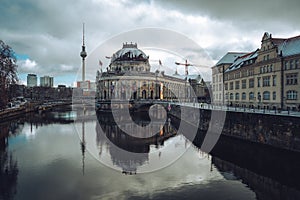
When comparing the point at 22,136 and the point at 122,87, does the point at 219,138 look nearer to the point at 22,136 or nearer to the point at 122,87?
the point at 22,136

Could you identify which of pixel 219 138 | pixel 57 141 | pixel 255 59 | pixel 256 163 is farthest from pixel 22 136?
pixel 255 59

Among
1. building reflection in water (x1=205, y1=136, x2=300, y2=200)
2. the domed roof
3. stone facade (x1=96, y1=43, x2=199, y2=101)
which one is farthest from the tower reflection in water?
the domed roof

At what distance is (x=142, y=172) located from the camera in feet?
70.3

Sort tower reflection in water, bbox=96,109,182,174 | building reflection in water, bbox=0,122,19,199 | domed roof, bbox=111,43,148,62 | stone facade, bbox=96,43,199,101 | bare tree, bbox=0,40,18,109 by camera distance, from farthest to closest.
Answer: domed roof, bbox=111,43,148,62
stone facade, bbox=96,43,199,101
bare tree, bbox=0,40,18,109
tower reflection in water, bbox=96,109,182,174
building reflection in water, bbox=0,122,19,199

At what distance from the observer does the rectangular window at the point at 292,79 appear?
36028 millimetres

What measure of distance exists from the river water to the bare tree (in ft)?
62.9

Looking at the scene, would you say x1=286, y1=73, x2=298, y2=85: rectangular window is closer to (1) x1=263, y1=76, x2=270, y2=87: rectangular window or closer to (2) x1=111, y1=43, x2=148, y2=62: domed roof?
(1) x1=263, y1=76, x2=270, y2=87: rectangular window

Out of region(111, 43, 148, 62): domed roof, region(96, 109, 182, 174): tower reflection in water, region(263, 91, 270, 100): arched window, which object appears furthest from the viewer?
region(111, 43, 148, 62): domed roof

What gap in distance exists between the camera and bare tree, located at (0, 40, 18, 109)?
47219 millimetres

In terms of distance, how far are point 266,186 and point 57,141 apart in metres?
28.5

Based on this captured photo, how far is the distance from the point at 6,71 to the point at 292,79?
54.5 metres

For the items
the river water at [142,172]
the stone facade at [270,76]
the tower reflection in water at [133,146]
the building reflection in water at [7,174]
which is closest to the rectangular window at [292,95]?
the stone facade at [270,76]

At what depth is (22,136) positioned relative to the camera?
37656 millimetres

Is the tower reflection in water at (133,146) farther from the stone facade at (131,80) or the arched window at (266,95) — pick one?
the stone facade at (131,80)
